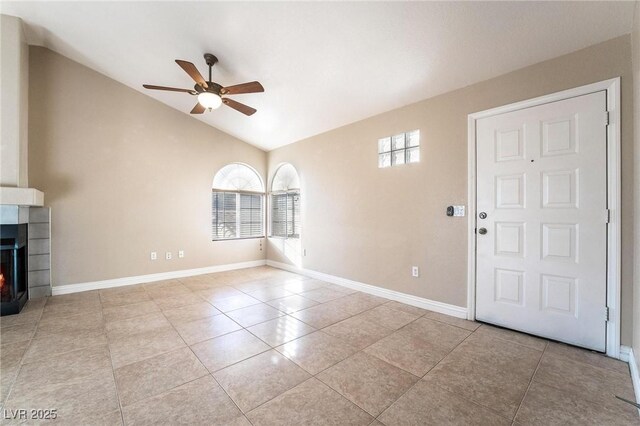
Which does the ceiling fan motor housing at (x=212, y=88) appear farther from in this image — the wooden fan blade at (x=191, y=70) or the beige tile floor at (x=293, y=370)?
the beige tile floor at (x=293, y=370)

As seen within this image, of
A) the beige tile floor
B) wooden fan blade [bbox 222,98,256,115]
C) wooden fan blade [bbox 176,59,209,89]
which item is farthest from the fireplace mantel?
wooden fan blade [bbox 222,98,256,115]

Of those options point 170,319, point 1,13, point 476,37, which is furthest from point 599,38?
point 1,13

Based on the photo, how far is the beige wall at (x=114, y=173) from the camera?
372 cm

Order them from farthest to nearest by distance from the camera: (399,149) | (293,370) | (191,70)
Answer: (399,149), (191,70), (293,370)

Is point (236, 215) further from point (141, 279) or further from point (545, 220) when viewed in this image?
point (545, 220)

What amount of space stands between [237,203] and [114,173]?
7.22ft

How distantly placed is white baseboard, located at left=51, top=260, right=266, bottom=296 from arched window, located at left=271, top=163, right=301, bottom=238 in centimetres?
108

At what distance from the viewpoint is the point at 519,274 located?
2.64 metres

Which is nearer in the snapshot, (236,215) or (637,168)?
(637,168)

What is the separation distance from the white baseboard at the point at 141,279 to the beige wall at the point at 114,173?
0.27ft

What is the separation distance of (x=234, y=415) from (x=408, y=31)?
333 centimetres

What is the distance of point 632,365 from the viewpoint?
195 centimetres

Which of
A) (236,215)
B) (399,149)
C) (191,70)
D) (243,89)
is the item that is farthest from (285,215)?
(191,70)

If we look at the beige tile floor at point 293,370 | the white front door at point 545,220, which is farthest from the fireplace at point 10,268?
the white front door at point 545,220
